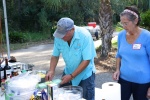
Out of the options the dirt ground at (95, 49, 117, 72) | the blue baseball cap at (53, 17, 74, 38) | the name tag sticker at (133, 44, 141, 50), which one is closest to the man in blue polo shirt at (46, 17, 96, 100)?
the blue baseball cap at (53, 17, 74, 38)

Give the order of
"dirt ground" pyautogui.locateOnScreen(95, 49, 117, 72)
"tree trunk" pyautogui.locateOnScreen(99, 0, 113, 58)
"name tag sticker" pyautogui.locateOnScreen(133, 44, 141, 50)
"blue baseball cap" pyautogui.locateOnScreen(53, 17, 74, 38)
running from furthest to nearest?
"tree trunk" pyautogui.locateOnScreen(99, 0, 113, 58) → "dirt ground" pyautogui.locateOnScreen(95, 49, 117, 72) → "name tag sticker" pyautogui.locateOnScreen(133, 44, 141, 50) → "blue baseball cap" pyautogui.locateOnScreen(53, 17, 74, 38)

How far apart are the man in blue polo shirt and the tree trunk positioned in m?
5.00

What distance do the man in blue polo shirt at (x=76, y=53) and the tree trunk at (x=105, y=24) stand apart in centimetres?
500

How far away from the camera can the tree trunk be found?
24.3ft

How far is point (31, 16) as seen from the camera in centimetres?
1728

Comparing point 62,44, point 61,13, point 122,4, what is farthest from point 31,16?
point 62,44

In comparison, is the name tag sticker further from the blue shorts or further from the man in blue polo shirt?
the blue shorts

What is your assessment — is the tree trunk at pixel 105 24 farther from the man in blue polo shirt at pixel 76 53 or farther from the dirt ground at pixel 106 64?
the man in blue polo shirt at pixel 76 53

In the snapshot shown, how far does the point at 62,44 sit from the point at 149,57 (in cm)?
88

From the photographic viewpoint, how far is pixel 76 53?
2479mm

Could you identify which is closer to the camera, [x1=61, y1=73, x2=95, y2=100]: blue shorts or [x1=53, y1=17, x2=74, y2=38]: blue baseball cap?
[x1=53, y1=17, x2=74, y2=38]: blue baseball cap

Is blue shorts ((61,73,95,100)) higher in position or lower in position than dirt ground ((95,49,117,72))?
higher

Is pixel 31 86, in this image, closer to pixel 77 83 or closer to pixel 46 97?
pixel 46 97

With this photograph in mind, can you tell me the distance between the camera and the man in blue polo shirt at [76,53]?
2328mm
